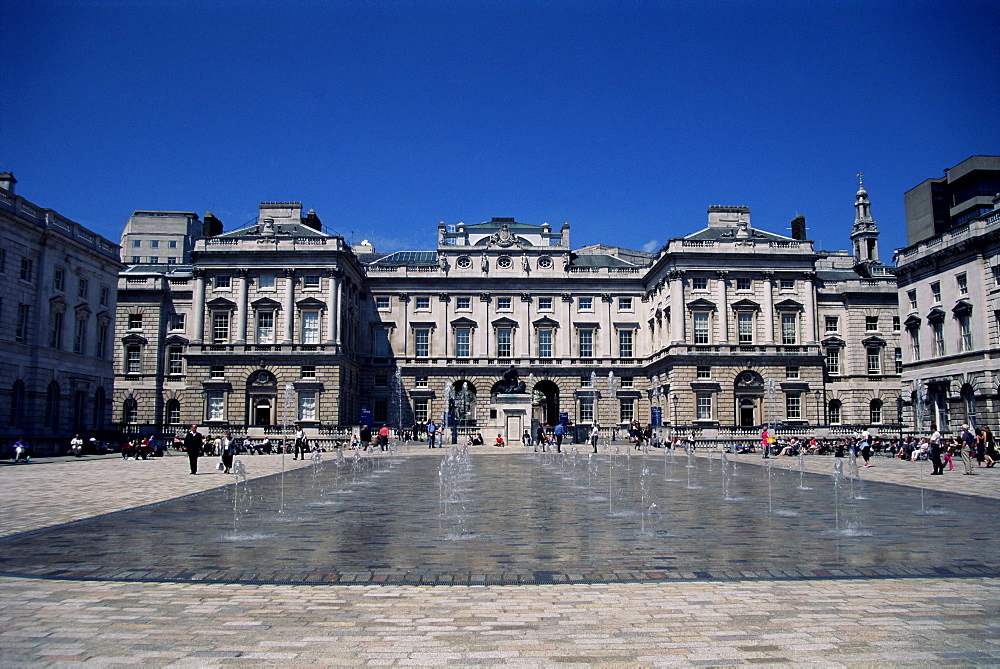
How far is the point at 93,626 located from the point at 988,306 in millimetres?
45970

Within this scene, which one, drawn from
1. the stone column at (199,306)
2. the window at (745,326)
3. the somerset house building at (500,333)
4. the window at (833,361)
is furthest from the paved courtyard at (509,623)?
the window at (833,361)

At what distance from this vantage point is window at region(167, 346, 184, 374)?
65.9m

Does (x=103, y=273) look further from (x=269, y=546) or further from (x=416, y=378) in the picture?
(x=269, y=546)

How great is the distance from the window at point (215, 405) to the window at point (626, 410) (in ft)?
111

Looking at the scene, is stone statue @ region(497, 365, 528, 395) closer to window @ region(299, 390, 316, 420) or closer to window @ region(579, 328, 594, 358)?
window @ region(299, 390, 316, 420)

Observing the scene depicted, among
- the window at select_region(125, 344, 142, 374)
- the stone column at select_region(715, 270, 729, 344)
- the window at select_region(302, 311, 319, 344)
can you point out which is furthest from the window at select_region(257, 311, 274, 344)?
the stone column at select_region(715, 270, 729, 344)

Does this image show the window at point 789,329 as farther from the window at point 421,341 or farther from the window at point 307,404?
the window at point 307,404

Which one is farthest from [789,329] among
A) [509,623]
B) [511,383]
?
[509,623]

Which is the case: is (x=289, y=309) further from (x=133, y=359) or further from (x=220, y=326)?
(x=133, y=359)

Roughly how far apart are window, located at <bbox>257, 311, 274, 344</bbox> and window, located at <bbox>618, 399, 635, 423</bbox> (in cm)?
3097

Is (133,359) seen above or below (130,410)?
above

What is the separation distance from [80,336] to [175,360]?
18.6 m

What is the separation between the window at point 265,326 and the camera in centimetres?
6184

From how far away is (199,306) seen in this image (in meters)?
61.7
